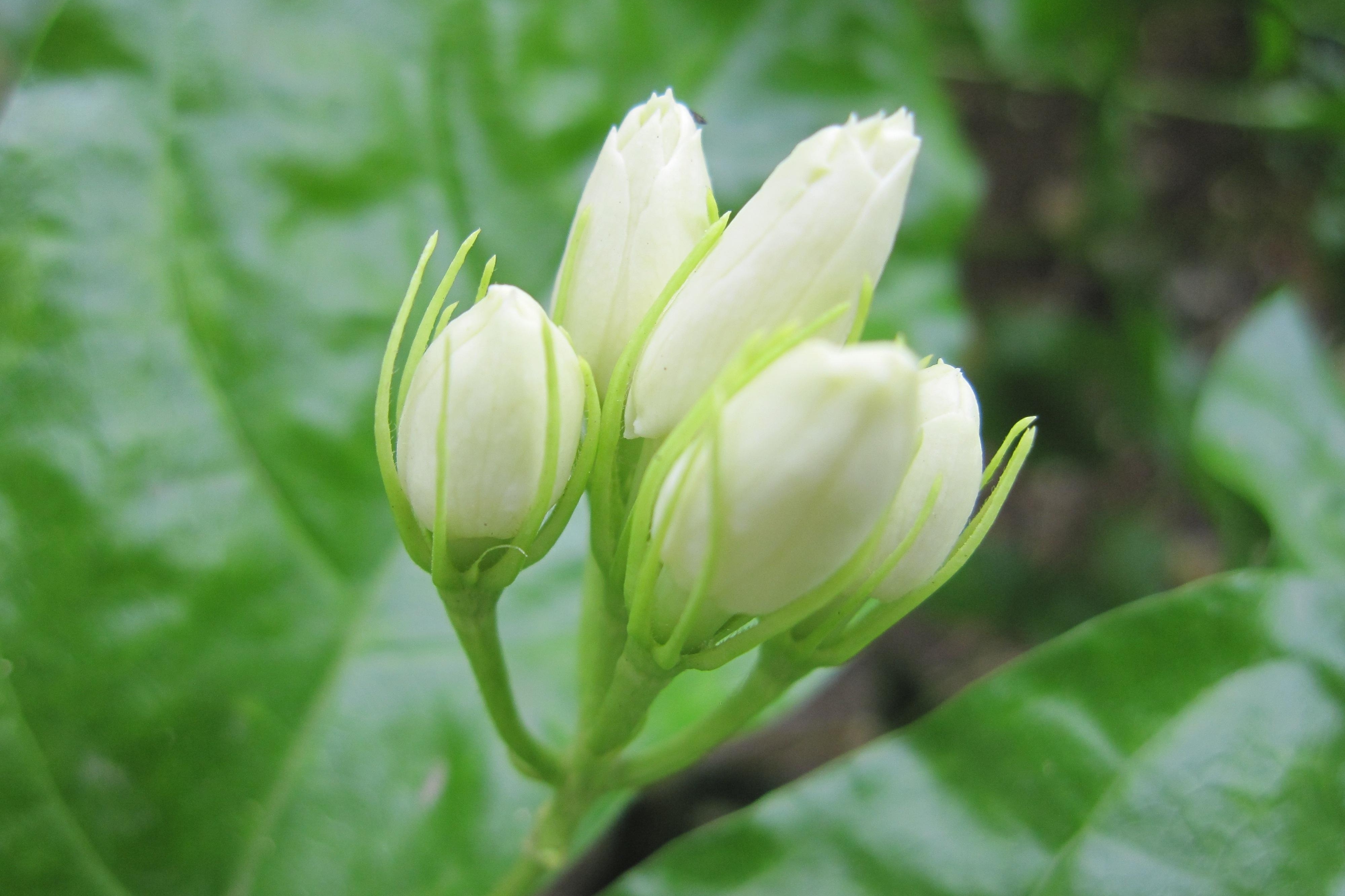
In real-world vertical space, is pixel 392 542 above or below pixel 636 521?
below

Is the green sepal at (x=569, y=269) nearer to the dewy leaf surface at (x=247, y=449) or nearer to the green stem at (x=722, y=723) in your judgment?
the green stem at (x=722, y=723)

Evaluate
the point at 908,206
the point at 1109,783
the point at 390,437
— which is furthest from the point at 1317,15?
the point at 390,437

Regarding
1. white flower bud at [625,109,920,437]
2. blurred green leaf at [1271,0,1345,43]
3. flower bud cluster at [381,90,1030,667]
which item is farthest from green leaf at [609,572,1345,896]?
blurred green leaf at [1271,0,1345,43]

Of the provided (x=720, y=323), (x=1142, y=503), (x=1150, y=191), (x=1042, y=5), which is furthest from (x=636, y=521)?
(x=1150, y=191)

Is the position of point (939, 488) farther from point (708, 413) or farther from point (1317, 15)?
point (1317, 15)

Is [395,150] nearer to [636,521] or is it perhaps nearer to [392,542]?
[392,542]

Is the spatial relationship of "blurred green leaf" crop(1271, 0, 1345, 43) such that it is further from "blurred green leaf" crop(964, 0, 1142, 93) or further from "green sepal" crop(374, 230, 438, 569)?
"green sepal" crop(374, 230, 438, 569)

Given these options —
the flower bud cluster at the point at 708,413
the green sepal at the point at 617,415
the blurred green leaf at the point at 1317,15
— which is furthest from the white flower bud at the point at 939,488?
the blurred green leaf at the point at 1317,15
